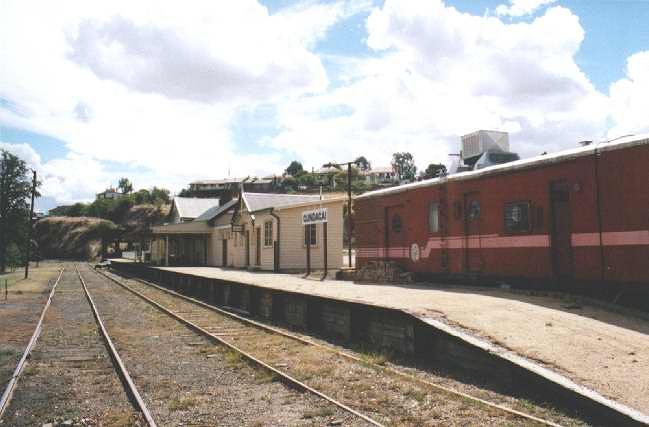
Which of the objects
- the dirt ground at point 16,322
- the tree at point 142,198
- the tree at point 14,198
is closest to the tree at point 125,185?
the tree at point 142,198

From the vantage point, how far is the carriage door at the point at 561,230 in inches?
440

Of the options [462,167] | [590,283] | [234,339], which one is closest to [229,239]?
[462,167]

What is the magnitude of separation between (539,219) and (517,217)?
2.07 ft

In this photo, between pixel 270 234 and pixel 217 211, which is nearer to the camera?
pixel 270 234

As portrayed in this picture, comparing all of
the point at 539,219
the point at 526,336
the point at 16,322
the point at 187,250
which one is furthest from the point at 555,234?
the point at 187,250

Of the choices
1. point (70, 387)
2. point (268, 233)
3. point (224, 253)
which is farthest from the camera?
point (224, 253)

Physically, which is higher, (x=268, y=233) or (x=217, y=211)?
(x=217, y=211)

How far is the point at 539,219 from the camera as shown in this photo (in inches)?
465

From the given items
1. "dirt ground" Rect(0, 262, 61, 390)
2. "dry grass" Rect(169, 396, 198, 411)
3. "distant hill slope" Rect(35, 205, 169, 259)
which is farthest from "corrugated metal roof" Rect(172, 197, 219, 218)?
"dry grass" Rect(169, 396, 198, 411)

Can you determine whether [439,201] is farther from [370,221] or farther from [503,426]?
[503,426]

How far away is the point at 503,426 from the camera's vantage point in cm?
533

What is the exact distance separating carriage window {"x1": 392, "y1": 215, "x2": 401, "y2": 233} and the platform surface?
17.7 feet

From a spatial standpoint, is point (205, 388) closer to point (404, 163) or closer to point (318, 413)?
point (318, 413)

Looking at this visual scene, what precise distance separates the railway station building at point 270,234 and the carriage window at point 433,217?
4.85 m
